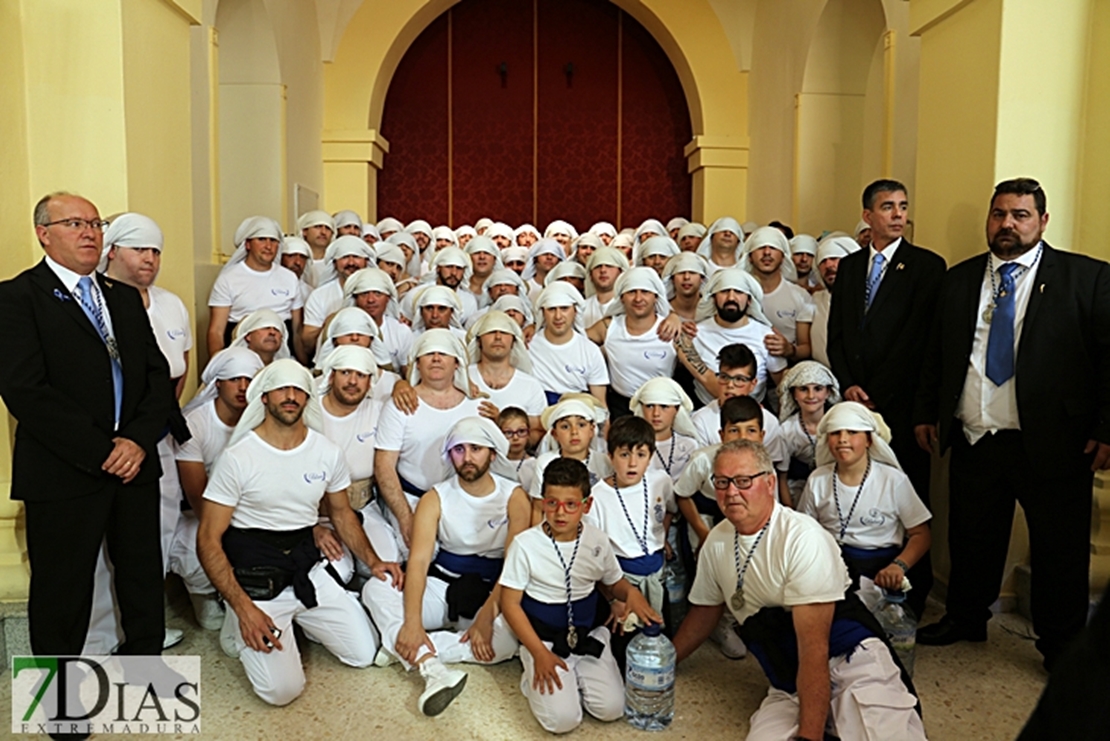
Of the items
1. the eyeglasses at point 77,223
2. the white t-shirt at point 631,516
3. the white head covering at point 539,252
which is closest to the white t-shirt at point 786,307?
the white t-shirt at point 631,516

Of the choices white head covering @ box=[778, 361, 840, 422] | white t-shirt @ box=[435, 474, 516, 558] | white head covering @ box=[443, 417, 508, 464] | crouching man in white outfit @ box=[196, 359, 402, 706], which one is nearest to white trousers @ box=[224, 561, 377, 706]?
crouching man in white outfit @ box=[196, 359, 402, 706]

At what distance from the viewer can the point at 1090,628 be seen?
36.8 inches

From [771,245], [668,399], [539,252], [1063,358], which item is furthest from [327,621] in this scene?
[539,252]

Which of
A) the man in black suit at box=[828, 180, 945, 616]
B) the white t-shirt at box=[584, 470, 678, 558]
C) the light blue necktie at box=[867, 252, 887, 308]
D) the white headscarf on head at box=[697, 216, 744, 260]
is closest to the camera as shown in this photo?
the white t-shirt at box=[584, 470, 678, 558]

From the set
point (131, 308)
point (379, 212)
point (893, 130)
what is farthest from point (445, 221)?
point (131, 308)

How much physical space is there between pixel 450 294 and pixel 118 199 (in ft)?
5.80

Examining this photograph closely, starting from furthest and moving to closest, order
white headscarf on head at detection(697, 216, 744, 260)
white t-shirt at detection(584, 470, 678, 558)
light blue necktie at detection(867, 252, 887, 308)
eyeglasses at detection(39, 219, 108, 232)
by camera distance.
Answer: white headscarf on head at detection(697, 216, 744, 260) → light blue necktie at detection(867, 252, 887, 308) → white t-shirt at detection(584, 470, 678, 558) → eyeglasses at detection(39, 219, 108, 232)

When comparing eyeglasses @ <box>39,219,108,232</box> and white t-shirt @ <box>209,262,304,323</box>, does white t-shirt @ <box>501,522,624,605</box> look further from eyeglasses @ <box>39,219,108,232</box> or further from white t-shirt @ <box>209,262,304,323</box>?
white t-shirt @ <box>209,262,304,323</box>

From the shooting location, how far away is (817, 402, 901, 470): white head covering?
3.86 meters

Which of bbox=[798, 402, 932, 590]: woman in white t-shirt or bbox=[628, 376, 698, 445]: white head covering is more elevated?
bbox=[628, 376, 698, 445]: white head covering

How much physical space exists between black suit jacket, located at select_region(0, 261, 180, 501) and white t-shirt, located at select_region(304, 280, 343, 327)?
238 cm

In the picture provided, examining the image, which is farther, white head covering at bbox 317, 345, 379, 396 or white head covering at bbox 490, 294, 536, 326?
white head covering at bbox 490, 294, 536, 326

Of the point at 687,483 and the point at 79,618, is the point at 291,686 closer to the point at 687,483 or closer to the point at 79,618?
the point at 79,618

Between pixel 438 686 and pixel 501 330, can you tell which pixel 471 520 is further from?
pixel 501 330
